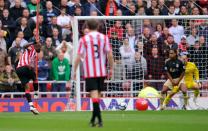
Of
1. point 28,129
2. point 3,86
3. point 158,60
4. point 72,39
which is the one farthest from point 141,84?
point 28,129

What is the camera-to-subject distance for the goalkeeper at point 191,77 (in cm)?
2375

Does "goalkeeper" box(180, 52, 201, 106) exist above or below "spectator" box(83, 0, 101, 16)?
below

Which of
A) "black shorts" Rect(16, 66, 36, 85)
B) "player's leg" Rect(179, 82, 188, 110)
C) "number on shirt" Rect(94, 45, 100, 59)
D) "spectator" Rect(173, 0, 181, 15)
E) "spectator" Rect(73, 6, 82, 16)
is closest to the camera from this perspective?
"number on shirt" Rect(94, 45, 100, 59)

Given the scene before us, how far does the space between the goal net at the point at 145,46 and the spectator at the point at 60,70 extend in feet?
1.53

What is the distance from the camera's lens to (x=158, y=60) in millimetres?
24625

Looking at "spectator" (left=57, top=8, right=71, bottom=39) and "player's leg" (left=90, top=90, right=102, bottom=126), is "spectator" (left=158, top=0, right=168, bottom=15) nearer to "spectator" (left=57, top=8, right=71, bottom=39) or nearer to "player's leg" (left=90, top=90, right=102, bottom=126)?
"spectator" (left=57, top=8, right=71, bottom=39)

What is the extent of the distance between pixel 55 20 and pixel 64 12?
22.5 inches

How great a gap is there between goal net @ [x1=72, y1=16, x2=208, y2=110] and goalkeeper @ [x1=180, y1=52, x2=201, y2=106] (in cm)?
49

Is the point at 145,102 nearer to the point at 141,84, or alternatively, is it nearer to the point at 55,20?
the point at 141,84

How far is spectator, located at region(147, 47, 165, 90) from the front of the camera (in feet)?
79.8

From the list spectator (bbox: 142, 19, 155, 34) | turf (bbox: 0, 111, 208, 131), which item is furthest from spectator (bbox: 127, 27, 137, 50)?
turf (bbox: 0, 111, 208, 131)

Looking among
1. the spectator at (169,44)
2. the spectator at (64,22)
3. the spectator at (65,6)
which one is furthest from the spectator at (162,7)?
the spectator at (64,22)

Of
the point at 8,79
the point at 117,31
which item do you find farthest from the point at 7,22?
the point at 117,31

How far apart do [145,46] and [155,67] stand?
796mm
